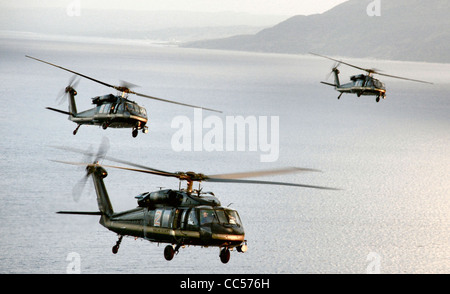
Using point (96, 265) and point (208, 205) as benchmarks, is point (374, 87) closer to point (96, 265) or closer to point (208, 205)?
point (208, 205)

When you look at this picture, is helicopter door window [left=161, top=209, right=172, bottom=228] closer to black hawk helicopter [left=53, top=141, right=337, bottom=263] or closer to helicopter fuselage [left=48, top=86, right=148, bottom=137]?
black hawk helicopter [left=53, top=141, right=337, bottom=263]

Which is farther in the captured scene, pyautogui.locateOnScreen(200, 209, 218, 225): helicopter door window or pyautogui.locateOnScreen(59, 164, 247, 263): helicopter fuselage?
pyautogui.locateOnScreen(200, 209, 218, 225): helicopter door window

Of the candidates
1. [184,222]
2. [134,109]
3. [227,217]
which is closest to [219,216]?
[227,217]

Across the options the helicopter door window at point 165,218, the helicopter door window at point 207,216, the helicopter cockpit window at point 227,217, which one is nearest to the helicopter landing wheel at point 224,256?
the helicopter cockpit window at point 227,217

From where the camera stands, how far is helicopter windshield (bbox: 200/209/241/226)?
48906 millimetres

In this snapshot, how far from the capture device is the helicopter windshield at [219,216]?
48.9 meters

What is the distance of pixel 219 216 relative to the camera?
161 ft

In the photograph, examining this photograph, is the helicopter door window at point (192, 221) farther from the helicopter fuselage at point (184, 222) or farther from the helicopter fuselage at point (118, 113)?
the helicopter fuselage at point (118, 113)

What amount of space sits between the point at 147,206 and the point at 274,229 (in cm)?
13368

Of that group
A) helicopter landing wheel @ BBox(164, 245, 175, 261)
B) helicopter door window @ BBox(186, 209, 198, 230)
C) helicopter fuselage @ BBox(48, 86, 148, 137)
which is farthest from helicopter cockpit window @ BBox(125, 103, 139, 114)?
helicopter landing wheel @ BBox(164, 245, 175, 261)

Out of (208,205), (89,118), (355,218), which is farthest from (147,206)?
(355,218)

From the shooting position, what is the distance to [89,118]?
72.4 meters

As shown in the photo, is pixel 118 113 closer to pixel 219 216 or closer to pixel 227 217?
pixel 219 216
